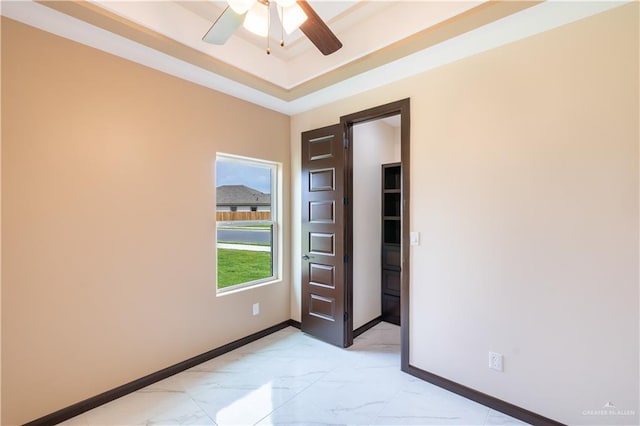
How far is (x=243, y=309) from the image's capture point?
3.09 m

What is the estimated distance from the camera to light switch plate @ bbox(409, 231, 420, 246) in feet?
8.13

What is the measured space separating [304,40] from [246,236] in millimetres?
2114

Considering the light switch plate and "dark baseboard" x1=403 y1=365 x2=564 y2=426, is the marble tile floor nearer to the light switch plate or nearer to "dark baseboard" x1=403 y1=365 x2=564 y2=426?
"dark baseboard" x1=403 y1=365 x2=564 y2=426

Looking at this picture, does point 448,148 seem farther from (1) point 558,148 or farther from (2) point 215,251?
(2) point 215,251

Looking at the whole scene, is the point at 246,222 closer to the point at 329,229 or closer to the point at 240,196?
the point at 240,196

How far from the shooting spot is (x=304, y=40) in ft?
8.60

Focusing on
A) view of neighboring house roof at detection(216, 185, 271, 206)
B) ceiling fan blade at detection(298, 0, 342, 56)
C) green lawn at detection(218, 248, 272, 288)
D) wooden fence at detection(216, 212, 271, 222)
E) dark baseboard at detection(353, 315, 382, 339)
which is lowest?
dark baseboard at detection(353, 315, 382, 339)

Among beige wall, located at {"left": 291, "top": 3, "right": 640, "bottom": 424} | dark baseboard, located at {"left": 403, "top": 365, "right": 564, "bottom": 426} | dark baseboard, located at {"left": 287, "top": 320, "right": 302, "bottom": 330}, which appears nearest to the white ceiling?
beige wall, located at {"left": 291, "top": 3, "right": 640, "bottom": 424}

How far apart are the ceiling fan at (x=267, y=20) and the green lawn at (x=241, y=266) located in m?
2.00

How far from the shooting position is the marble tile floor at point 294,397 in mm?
1963

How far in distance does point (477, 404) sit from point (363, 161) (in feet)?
8.42

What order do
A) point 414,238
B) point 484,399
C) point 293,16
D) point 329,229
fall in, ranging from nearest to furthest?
point 293,16 → point 484,399 → point 414,238 → point 329,229

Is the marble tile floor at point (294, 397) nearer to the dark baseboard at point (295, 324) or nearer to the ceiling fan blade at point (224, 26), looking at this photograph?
the dark baseboard at point (295, 324)

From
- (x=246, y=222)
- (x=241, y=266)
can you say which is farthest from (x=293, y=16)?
(x=241, y=266)
